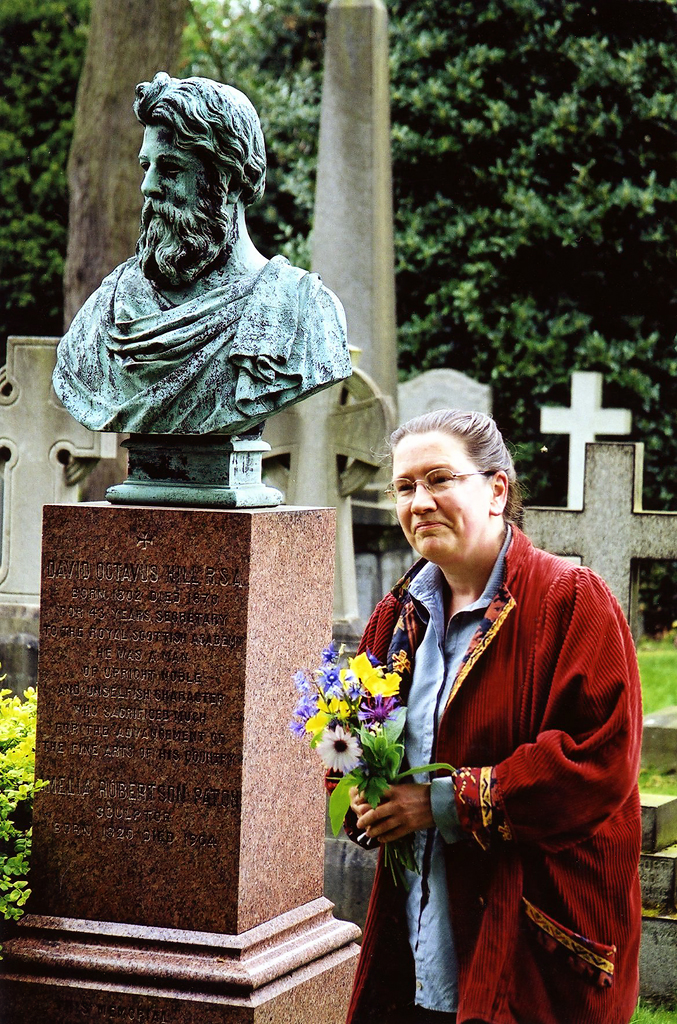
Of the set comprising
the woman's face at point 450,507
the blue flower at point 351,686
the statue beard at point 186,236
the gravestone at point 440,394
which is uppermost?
the gravestone at point 440,394

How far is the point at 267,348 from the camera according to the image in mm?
4449

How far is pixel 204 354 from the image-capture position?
4480mm

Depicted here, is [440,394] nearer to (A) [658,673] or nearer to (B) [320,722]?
(A) [658,673]

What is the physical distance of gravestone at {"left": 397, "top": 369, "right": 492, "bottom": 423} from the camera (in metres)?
11.6

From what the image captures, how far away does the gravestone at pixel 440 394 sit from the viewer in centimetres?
1158

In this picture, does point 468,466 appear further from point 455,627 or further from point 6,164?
point 6,164

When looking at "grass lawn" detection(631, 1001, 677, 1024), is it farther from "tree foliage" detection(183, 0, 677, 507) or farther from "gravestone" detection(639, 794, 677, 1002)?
"tree foliage" detection(183, 0, 677, 507)

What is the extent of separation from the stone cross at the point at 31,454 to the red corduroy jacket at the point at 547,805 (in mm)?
4936

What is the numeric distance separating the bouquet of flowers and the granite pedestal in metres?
1.08

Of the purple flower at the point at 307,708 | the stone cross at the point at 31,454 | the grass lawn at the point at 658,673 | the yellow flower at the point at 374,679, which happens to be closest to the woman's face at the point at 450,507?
the yellow flower at the point at 374,679

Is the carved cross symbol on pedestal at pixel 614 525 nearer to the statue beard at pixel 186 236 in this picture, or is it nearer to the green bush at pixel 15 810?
the statue beard at pixel 186 236

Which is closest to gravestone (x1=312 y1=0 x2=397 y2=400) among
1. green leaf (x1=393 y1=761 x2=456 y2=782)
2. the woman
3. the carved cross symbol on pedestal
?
the carved cross symbol on pedestal

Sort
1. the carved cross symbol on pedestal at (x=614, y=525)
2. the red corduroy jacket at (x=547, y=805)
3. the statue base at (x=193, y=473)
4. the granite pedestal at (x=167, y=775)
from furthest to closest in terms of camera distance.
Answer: the carved cross symbol on pedestal at (x=614, y=525)
the statue base at (x=193, y=473)
the granite pedestal at (x=167, y=775)
the red corduroy jacket at (x=547, y=805)

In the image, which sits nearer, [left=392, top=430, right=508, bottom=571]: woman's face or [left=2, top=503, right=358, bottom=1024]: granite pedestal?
[left=392, top=430, right=508, bottom=571]: woman's face
